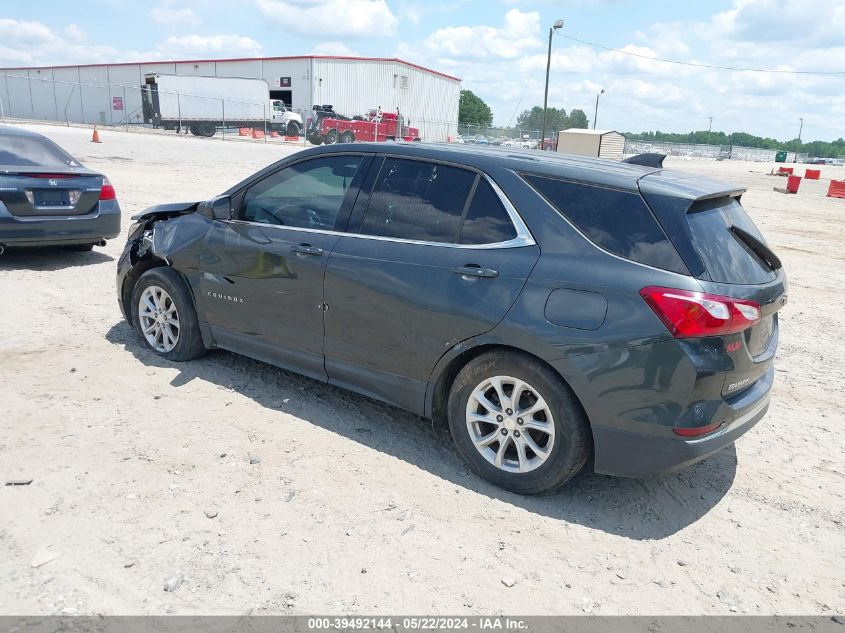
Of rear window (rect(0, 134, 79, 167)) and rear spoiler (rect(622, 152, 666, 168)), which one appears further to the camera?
rear window (rect(0, 134, 79, 167))

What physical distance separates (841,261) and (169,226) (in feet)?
35.8

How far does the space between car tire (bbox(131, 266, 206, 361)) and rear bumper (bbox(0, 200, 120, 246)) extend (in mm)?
2714

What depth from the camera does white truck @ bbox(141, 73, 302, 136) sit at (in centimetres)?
4091

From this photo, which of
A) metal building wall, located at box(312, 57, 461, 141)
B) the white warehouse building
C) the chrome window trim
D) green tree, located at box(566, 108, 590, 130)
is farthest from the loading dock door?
the chrome window trim

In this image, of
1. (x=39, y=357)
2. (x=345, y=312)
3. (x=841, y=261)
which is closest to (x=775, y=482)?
(x=345, y=312)

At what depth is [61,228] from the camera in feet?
24.1

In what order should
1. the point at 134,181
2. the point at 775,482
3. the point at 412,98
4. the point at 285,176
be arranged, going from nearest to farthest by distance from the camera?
the point at 775,482, the point at 285,176, the point at 134,181, the point at 412,98

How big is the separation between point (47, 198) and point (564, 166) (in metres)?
6.11

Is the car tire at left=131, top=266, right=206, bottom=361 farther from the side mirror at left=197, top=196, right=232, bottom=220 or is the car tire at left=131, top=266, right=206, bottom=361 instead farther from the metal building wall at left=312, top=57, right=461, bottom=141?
the metal building wall at left=312, top=57, right=461, bottom=141

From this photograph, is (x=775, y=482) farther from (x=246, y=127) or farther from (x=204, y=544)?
(x=246, y=127)

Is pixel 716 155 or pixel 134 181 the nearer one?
pixel 134 181

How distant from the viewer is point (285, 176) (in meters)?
4.47

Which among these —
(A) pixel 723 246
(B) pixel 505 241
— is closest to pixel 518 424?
(B) pixel 505 241

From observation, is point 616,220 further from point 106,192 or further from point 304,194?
point 106,192
